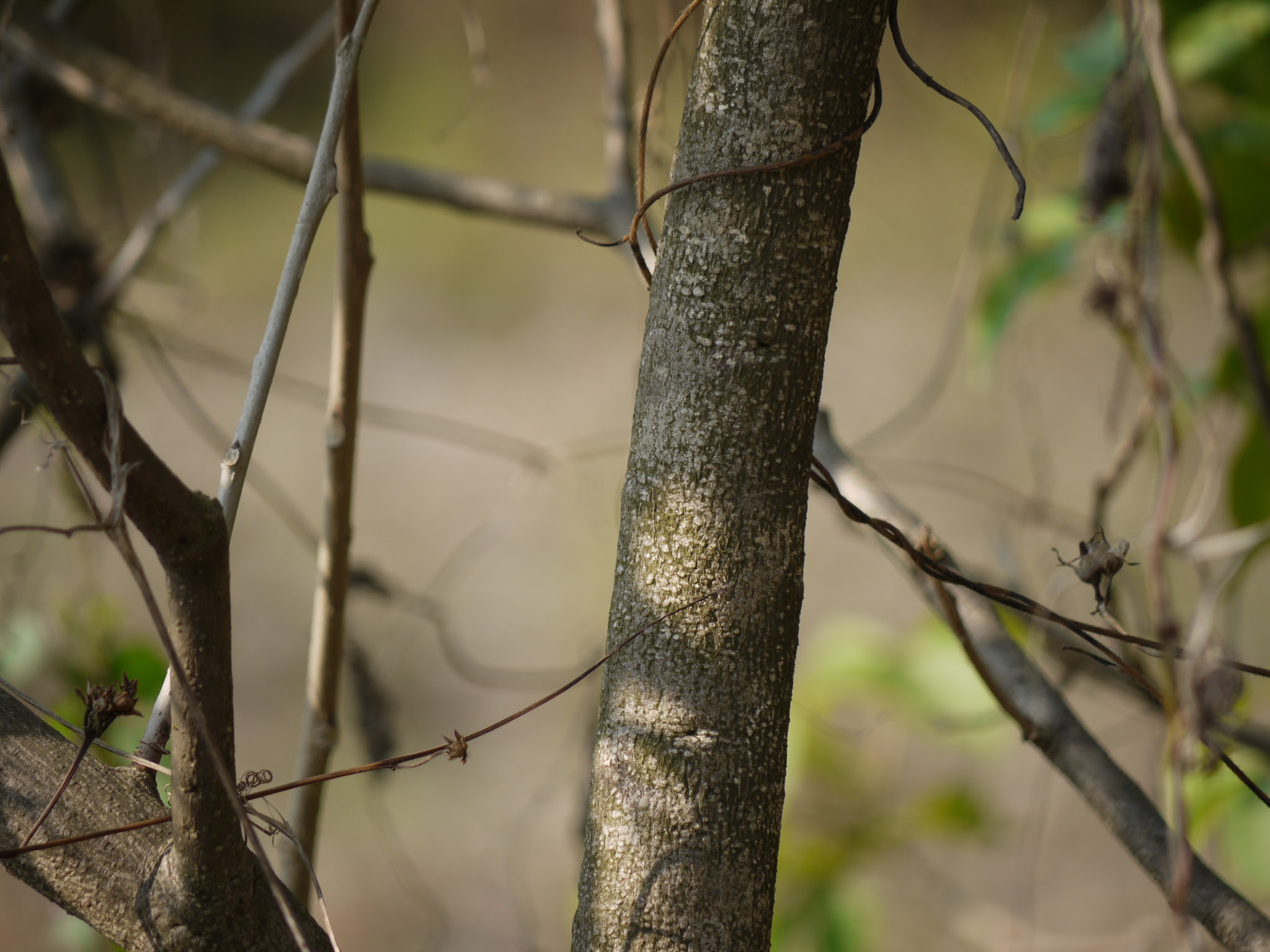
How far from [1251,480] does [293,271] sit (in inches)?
35.2

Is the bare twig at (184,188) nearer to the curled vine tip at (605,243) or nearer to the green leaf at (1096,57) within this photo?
the curled vine tip at (605,243)

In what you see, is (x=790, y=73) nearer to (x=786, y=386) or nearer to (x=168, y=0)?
(x=786, y=386)

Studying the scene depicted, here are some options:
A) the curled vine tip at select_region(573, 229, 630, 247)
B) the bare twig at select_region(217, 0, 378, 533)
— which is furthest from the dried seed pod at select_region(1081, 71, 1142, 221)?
the bare twig at select_region(217, 0, 378, 533)

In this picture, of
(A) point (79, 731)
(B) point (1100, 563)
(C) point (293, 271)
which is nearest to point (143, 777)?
(A) point (79, 731)

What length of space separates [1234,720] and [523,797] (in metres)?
1.37

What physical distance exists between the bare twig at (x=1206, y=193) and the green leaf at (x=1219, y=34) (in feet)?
1.06

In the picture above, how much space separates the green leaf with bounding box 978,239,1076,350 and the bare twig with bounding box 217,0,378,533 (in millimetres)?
634

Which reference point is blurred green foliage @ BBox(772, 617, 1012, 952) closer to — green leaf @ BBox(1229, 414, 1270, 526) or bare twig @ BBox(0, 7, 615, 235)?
green leaf @ BBox(1229, 414, 1270, 526)

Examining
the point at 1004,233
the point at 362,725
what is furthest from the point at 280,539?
the point at 1004,233

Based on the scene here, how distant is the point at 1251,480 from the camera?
0.90 metres

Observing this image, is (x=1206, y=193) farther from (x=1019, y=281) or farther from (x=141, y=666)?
(x=141, y=666)

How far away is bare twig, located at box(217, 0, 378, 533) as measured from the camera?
0.32m

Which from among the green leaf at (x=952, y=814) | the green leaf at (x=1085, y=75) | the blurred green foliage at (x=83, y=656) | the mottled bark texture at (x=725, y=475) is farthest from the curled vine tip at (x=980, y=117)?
the green leaf at (x=952, y=814)

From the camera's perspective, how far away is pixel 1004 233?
3.05 ft
